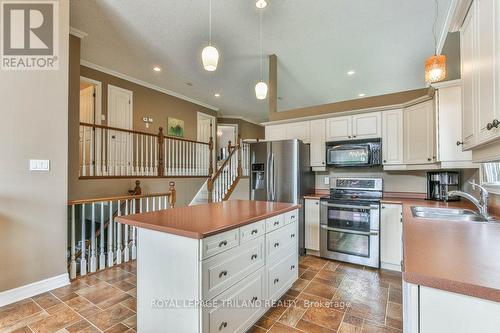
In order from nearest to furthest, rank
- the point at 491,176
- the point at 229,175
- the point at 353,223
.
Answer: the point at 491,176
the point at 353,223
the point at 229,175

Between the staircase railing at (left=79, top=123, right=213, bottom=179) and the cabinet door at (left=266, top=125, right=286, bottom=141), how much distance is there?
8.53ft

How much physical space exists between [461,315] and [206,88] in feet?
19.7

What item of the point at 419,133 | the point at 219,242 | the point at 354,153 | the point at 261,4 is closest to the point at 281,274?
the point at 219,242

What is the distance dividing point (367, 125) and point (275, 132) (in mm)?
1552

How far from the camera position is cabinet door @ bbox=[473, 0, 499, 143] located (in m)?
1.06

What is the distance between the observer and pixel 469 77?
1401mm

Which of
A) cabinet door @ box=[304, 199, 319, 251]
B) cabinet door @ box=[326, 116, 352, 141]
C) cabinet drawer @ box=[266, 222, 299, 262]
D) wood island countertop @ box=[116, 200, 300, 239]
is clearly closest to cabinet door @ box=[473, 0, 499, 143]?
wood island countertop @ box=[116, 200, 300, 239]

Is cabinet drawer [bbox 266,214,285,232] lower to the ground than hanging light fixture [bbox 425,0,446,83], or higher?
lower

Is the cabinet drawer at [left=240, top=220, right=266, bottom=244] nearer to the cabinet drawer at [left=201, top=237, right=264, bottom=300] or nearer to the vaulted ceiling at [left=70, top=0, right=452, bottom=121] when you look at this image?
the cabinet drawer at [left=201, top=237, right=264, bottom=300]

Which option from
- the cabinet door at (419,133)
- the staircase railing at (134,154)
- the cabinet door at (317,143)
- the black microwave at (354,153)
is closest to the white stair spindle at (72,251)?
the staircase railing at (134,154)

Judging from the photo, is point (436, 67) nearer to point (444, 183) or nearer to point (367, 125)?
point (367, 125)

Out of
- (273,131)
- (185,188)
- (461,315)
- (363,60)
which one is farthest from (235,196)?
(461,315)

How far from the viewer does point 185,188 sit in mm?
6004

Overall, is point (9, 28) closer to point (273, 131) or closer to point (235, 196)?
point (273, 131)
